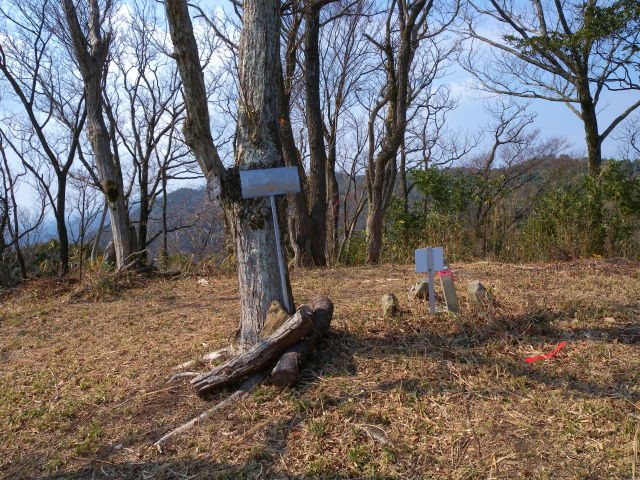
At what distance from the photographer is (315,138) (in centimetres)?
892

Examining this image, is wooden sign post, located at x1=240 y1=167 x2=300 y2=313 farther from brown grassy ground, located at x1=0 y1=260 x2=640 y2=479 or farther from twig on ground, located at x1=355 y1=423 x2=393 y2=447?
twig on ground, located at x1=355 y1=423 x2=393 y2=447

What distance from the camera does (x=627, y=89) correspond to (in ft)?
31.7

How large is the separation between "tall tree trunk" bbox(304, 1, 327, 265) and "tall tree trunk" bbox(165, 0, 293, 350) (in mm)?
5269

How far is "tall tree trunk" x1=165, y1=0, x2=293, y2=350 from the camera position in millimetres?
3510

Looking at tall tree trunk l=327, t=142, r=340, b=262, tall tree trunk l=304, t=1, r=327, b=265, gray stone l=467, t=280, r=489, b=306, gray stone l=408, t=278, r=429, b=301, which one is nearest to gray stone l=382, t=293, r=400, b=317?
gray stone l=408, t=278, r=429, b=301

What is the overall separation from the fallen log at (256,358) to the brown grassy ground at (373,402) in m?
0.14

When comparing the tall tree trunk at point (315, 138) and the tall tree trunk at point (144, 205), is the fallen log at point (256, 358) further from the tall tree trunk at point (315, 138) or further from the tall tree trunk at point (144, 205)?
the tall tree trunk at point (144, 205)

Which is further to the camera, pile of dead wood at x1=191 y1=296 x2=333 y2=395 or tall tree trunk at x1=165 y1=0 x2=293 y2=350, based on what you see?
tall tree trunk at x1=165 y1=0 x2=293 y2=350

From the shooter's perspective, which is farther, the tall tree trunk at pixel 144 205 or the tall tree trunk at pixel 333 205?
the tall tree trunk at pixel 144 205

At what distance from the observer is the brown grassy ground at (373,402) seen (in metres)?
2.33

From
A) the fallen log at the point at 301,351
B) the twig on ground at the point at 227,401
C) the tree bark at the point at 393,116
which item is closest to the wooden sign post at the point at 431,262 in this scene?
the fallen log at the point at 301,351

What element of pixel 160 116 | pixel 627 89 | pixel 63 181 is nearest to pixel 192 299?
pixel 63 181

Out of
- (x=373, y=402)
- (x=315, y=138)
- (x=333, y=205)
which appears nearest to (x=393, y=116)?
(x=315, y=138)

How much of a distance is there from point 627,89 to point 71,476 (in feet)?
38.8
